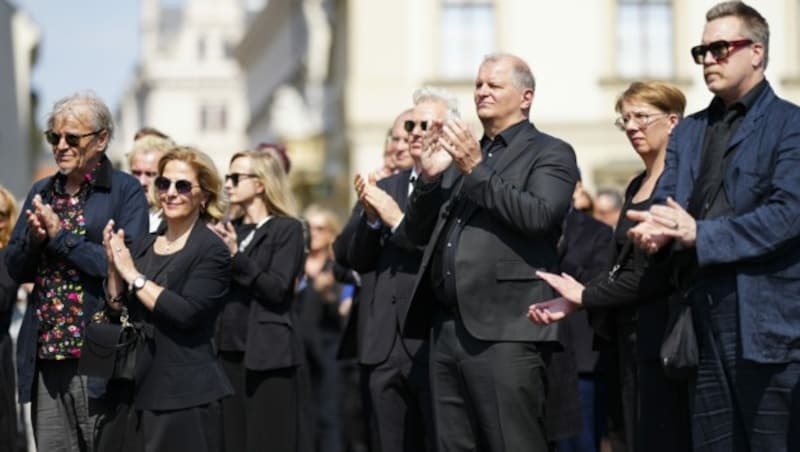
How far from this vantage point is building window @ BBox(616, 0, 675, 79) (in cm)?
3269

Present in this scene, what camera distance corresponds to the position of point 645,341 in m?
7.62

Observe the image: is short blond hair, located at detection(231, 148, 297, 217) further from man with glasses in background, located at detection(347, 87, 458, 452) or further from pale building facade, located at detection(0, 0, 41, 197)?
pale building facade, located at detection(0, 0, 41, 197)

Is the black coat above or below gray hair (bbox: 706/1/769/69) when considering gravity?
below

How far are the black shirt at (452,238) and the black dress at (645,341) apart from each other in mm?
665

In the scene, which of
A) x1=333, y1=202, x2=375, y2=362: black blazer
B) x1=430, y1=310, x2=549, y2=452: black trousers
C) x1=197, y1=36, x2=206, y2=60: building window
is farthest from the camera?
x1=197, y1=36, x2=206, y2=60: building window

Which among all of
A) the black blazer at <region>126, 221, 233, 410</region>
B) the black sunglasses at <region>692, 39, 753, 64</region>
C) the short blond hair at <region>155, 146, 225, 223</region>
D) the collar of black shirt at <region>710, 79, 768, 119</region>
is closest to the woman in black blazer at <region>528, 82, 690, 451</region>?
the collar of black shirt at <region>710, 79, 768, 119</region>

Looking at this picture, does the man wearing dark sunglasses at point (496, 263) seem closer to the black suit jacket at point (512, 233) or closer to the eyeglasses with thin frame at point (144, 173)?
the black suit jacket at point (512, 233)

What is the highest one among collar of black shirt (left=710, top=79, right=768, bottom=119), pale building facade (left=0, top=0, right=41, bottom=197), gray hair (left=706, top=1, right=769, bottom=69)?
pale building facade (left=0, top=0, right=41, bottom=197)

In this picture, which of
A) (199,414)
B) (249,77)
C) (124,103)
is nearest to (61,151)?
(199,414)

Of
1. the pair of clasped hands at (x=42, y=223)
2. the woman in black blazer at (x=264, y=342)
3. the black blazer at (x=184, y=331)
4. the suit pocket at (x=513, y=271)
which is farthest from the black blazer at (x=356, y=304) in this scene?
the pair of clasped hands at (x=42, y=223)

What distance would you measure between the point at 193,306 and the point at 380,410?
1.55 m

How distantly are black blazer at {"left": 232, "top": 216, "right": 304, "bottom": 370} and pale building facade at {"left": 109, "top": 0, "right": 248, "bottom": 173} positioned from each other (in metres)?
101

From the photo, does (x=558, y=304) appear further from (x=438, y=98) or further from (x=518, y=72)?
(x=438, y=98)

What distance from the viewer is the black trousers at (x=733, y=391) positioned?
20.9 feet
